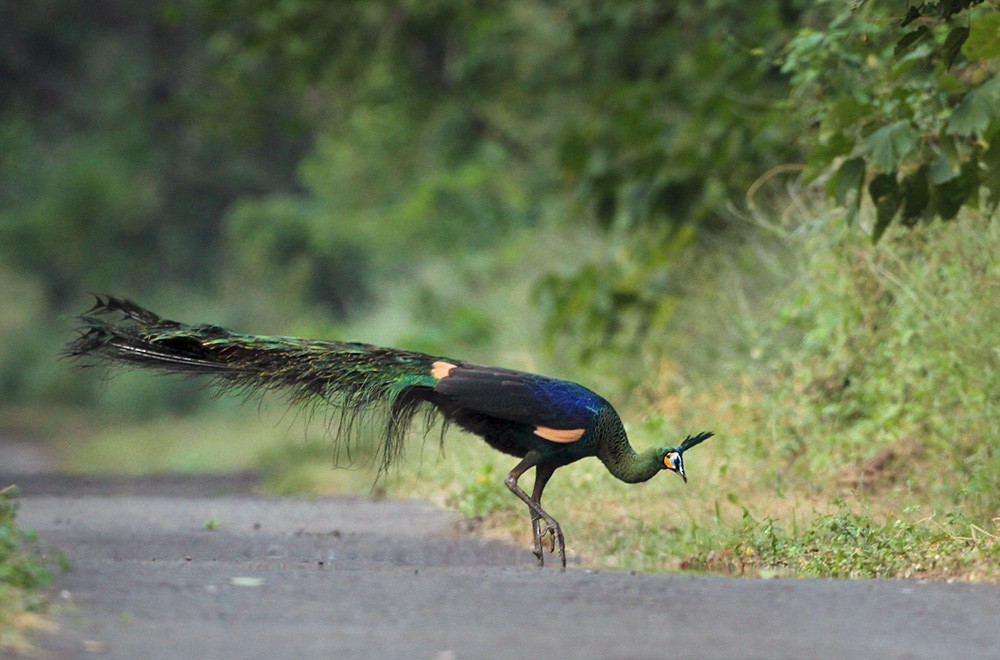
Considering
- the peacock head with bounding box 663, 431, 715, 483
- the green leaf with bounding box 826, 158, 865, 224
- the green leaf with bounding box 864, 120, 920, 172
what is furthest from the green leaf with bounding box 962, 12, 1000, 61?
the peacock head with bounding box 663, 431, 715, 483

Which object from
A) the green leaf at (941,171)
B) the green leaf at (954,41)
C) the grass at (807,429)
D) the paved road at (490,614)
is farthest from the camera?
the green leaf at (941,171)

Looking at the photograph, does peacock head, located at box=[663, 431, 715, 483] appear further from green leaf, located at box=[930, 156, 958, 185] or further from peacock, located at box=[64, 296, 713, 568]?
green leaf, located at box=[930, 156, 958, 185]

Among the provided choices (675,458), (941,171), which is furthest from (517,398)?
(941,171)

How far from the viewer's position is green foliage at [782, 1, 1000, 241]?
776 centimetres

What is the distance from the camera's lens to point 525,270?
20.2 m

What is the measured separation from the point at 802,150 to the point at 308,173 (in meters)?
20.2

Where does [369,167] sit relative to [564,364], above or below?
above

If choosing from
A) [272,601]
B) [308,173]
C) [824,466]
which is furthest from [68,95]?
[272,601]

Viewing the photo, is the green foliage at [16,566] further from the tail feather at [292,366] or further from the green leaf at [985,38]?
the green leaf at [985,38]

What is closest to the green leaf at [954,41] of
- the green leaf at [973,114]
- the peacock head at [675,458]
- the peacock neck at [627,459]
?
the green leaf at [973,114]

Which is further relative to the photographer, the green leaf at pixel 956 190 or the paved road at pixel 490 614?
the green leaf at pixel 956 190

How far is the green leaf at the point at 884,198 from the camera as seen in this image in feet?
27.8

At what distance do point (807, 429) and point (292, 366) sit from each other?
182 inches

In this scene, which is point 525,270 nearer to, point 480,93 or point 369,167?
point 480,93
